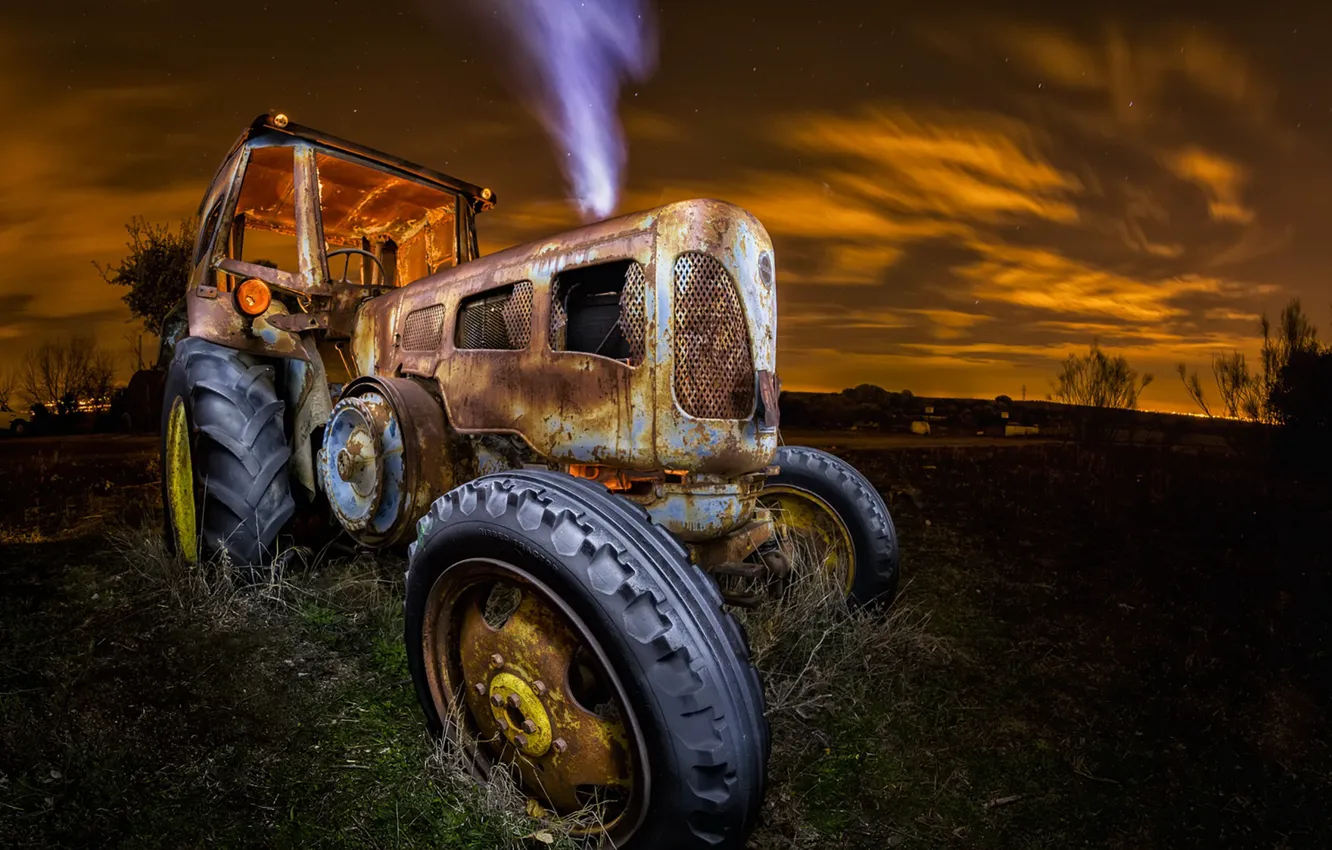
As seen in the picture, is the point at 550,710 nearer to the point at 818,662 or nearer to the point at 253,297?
the point at 818,662

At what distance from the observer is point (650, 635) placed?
5.64ft

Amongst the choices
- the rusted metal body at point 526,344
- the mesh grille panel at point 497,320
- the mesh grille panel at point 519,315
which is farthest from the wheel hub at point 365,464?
the mesh grille panel at point 519,315

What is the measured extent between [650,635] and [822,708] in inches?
63.3

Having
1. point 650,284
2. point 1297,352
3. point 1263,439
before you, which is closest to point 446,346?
point 650,284

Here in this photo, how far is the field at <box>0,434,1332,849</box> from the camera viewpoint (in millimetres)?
2141

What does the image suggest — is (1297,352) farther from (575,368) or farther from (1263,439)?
(575,368)

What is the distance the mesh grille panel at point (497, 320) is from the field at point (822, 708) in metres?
1.37

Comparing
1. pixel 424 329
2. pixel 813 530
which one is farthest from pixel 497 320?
pixel 813 530

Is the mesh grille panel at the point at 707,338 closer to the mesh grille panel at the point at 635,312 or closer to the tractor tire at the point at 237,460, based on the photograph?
the mesh grille panel at the point at 635,312

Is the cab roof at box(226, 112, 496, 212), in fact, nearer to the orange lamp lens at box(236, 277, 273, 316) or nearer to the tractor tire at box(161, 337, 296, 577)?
the orange lamp lens at box(236, 277, 273, 316)

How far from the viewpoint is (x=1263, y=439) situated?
43.4 feet

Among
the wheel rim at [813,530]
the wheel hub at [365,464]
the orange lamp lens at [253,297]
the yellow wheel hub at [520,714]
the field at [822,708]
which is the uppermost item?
the orange lamp lens at [253,297]

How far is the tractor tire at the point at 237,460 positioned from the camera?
137 inches

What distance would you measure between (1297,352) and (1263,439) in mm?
2010
